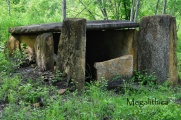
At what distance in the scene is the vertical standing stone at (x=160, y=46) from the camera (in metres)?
6.88

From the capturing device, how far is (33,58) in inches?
304

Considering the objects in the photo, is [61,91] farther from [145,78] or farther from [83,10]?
[83,10]

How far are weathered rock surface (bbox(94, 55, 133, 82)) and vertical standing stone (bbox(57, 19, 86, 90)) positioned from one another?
663 mm

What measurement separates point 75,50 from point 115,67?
1072 millimetres

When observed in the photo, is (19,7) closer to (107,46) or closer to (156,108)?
(107,46)

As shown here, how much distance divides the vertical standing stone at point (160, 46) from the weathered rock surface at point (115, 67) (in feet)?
1.13

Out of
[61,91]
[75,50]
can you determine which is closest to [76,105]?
[61,91]

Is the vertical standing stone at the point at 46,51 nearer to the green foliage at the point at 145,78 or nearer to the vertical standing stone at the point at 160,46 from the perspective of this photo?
the green foliage at the point at 145,78

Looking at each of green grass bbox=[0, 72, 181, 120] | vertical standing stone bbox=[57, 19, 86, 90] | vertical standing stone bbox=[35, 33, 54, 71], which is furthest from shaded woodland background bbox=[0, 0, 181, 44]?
green grass bbox=[0, 72, 181, 120]

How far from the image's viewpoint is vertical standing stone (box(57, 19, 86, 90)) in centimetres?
618

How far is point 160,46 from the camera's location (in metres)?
6.91

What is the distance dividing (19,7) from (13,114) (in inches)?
683

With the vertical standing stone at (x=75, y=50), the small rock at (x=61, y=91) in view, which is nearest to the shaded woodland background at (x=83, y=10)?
the vertical standing stone at (x=75, y=50)

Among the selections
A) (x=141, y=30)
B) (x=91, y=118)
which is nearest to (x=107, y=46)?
Result: (x=141, y=30)
